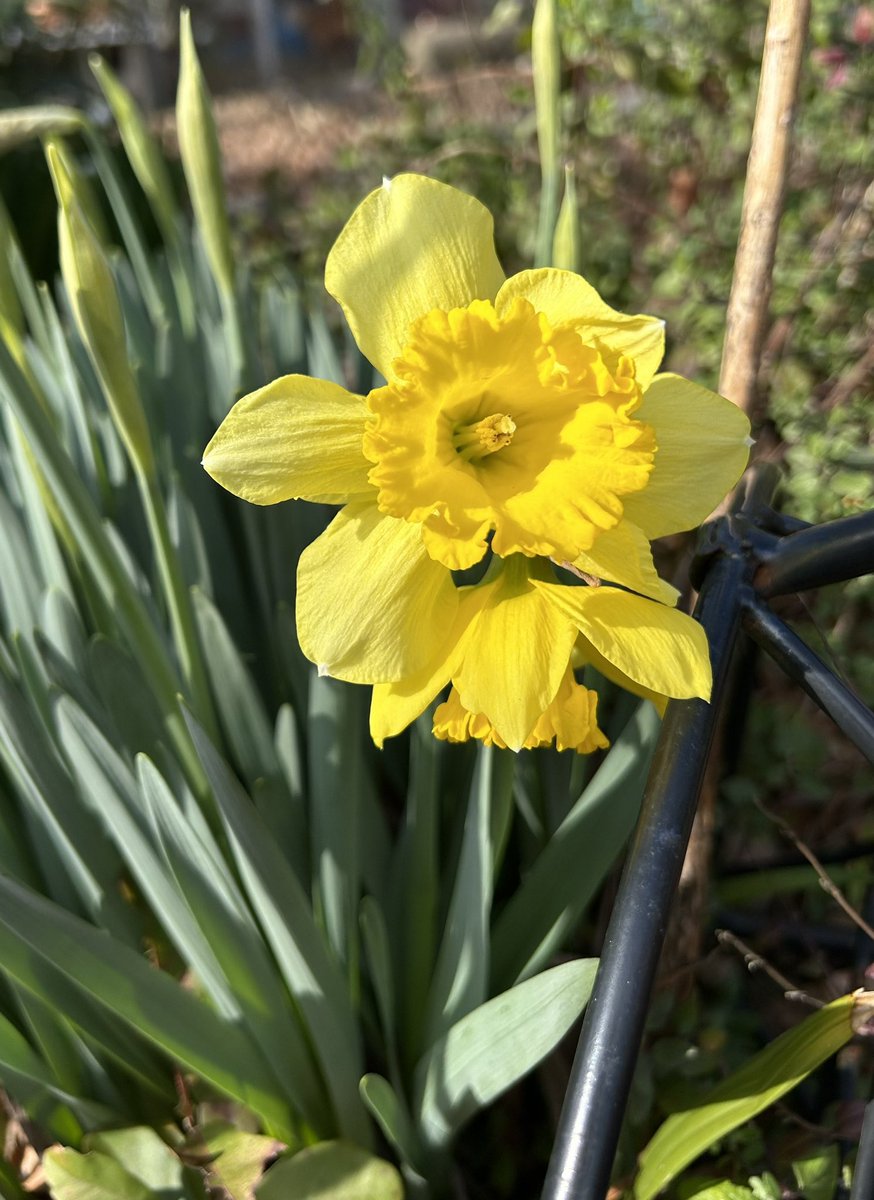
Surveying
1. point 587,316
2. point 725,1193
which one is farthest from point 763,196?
point 725,1193

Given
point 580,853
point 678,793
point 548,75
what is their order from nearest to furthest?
point 678,793 < point 580,853 < point 548,75

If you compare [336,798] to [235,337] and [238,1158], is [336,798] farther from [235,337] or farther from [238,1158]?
[235,337]

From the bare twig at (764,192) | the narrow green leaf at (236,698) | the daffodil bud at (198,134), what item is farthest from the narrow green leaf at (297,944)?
the daffodil bud at (198,134)

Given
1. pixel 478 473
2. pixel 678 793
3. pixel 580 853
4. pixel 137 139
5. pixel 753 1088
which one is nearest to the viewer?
pixel 678 793

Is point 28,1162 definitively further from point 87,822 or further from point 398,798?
point 398,798

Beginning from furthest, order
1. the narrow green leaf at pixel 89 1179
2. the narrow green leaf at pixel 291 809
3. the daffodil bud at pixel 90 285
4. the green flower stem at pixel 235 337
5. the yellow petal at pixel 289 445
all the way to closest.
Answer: the green flower stem at pixel 235 337
the narrow green leaf at pixel 291 809
the narrow green leaf at pixel 89 1179
the daffodil bud at pixel 90 285
the yellow petal at pixel 289 445

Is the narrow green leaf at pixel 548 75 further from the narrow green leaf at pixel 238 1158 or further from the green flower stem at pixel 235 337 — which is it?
the narrow green leaf at pixel 238 1158
